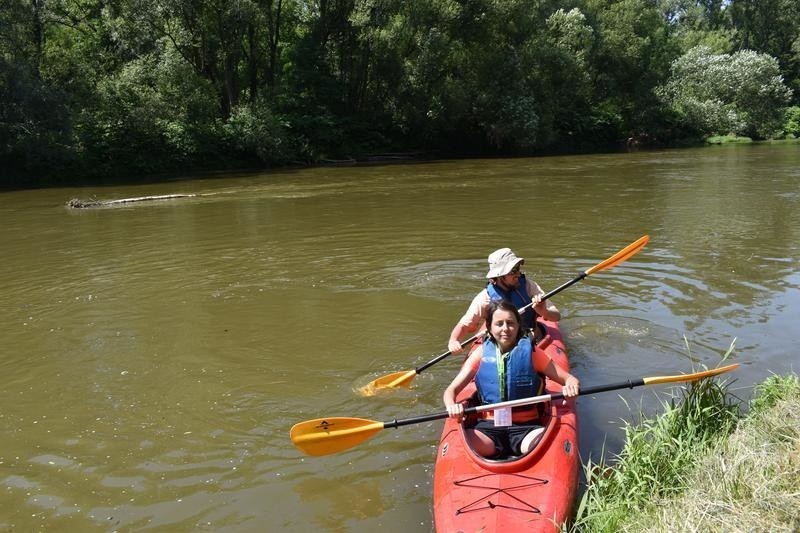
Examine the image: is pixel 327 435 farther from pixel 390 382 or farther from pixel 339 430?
pixel 390 382

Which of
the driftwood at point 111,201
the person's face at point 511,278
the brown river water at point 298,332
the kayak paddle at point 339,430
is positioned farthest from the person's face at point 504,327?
the driftwood at point 111,201

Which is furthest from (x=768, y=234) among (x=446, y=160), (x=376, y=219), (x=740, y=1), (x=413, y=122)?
(x=740, y=1)

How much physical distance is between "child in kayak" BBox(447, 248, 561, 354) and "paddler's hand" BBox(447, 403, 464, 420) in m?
1.27

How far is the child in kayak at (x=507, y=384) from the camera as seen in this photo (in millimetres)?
3754

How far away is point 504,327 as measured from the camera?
379 cm

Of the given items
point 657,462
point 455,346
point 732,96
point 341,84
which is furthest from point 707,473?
point 732,96

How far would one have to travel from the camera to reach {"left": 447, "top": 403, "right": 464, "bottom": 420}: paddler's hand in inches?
146

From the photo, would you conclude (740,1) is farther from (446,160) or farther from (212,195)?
(212,195)

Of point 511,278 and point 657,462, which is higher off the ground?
point 511,278

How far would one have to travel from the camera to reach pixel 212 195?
1762cm

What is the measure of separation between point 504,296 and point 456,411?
1689 mm

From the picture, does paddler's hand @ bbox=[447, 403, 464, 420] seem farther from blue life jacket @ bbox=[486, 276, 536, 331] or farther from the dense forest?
the dense forest

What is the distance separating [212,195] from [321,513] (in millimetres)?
15063

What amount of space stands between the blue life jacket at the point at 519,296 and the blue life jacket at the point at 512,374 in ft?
3.91
